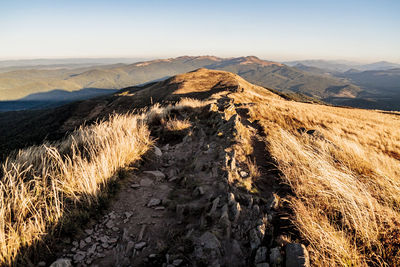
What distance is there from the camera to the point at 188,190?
14.8 ft

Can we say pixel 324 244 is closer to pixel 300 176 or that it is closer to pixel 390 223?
pixel 390 223

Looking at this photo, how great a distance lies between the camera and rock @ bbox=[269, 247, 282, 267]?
8.01 feet

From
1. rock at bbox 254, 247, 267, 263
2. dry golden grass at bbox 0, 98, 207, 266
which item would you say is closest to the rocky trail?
rock at bbox 254, 247, 267, 263

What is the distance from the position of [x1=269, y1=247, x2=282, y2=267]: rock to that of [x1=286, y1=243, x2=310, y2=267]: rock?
0.31 feet

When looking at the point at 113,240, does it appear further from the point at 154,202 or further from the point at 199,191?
the point at 199,191

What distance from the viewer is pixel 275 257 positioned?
2488 millimetres

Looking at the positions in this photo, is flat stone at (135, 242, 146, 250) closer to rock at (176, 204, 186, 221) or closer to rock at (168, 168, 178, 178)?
rock at (176, 204, 186, 221)

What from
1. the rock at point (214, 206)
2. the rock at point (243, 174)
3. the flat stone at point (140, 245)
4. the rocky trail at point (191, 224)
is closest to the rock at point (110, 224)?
the rocky trail at point (191, 224)

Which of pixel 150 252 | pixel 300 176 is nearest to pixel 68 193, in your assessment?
pixel 150 252

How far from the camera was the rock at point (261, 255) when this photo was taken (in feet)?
8.42

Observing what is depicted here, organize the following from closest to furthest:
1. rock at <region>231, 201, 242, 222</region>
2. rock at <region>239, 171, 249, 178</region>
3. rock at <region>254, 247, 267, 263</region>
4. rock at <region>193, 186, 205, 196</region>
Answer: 1. rock at <region>254, 247, 267, 263</region>
2. rock at <region>231, 201, 242, 222</region>
3. rock at <region>193, 186, 205, 196</region>
4. rock at <region>239, 171, 249, 178</region>

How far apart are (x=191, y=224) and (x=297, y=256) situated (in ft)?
5.52

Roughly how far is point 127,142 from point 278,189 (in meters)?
4.00

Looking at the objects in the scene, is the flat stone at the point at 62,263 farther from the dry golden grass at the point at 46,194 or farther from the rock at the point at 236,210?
the rock at the point at 236,210
